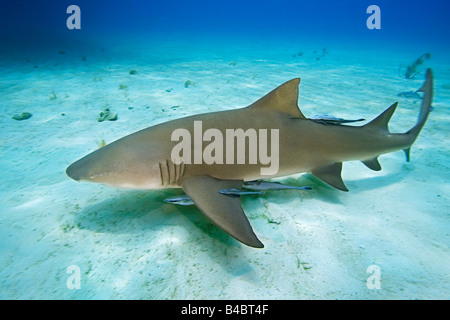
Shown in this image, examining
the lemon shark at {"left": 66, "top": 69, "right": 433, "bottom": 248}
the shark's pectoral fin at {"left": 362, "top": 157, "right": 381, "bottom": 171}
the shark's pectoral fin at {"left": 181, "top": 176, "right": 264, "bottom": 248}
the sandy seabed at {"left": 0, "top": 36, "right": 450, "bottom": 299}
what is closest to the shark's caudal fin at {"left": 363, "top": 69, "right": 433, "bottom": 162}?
the shark's pectoral fin at {"left": 362, "top": 157, "right": 381, "bottom": 171}

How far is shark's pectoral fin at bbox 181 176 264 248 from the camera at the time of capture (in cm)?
179

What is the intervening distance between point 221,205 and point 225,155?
24.5 inches

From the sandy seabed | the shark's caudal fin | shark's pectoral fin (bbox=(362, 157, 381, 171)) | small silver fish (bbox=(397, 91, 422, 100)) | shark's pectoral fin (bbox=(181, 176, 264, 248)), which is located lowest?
the sandy seabed

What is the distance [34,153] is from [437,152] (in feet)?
23.3

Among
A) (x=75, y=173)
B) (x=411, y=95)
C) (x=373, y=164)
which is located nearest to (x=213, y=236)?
(x=75, y=173)

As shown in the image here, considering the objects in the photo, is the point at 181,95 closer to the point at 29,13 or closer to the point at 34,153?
the point at 34,153

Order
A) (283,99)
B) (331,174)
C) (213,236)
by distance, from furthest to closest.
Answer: (331,174) → (283,99) → (213,236)

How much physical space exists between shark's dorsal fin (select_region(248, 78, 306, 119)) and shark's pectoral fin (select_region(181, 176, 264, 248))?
962 millimetres

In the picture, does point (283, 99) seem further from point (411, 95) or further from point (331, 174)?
point (411, 95)

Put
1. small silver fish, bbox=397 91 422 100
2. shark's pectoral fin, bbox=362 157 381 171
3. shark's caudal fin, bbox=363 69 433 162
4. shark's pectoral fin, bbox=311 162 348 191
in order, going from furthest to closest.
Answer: small silver fish, bbox=397 91 422 100 < shark's pectoral fin, bbox=362 157 381 171 < shark's caudal fin, bbox=363 69 433 162 < shark's pectoral fin, bbox=311 162 348 191

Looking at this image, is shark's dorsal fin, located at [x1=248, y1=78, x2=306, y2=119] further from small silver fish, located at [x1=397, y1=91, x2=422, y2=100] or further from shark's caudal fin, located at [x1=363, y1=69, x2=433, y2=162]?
small silver fish, located at [x1=397, y1=91, x2=422, y2=100]

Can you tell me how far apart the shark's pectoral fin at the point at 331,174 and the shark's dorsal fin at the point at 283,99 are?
822 mm

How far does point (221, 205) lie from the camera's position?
2021 millimetres

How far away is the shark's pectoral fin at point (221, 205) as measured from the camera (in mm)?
1788
